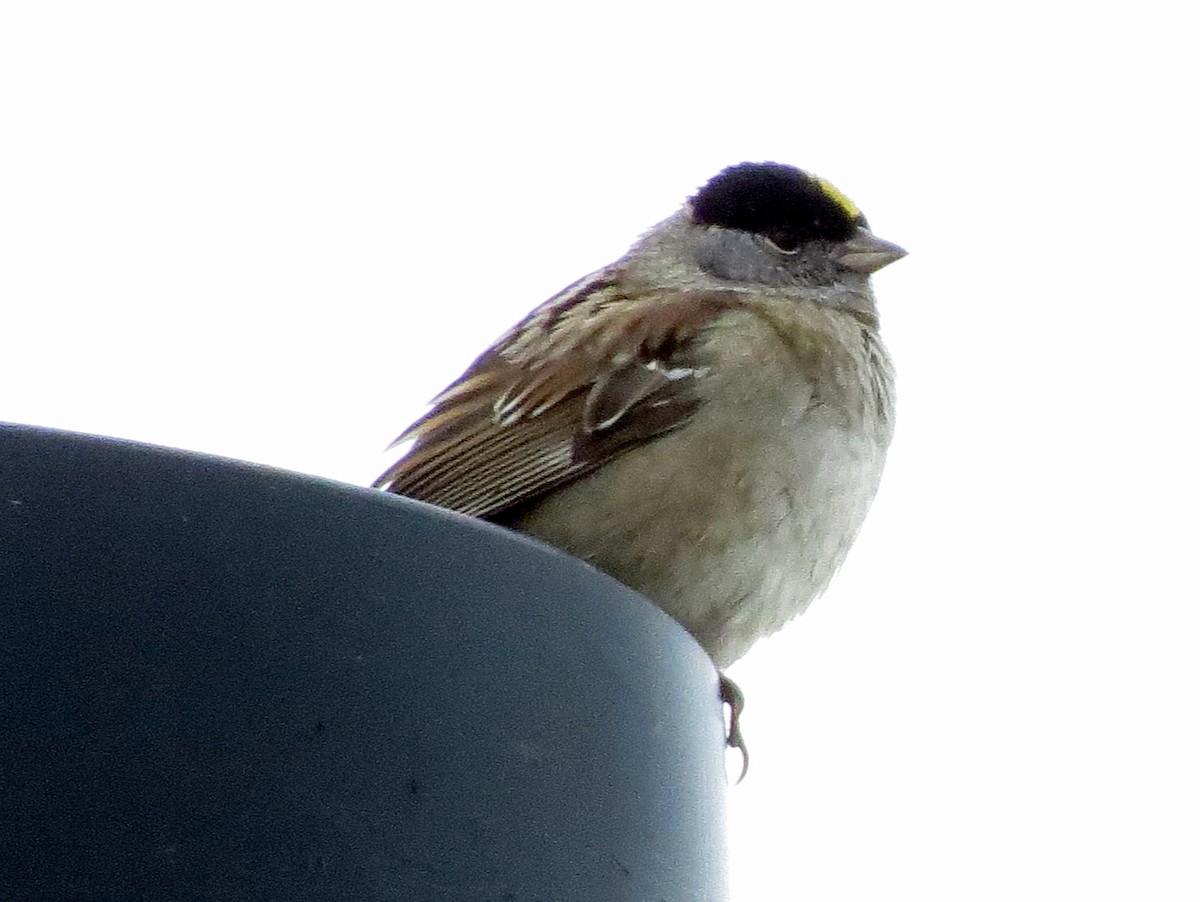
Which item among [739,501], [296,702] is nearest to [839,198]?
[739,501]

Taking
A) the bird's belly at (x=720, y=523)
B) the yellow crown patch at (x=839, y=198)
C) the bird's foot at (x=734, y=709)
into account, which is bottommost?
the bird's foot at (x=734, y=709)

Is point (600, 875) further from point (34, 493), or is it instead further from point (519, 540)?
point (34, 493)

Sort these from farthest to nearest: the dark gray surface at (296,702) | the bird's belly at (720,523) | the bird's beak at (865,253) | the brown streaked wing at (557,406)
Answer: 1. the bird's beak at (865,253)
2. the brown streaked wing at (557,406)
3. the bird's belly at (720,523)
4. the dark gray surface at (296,702)

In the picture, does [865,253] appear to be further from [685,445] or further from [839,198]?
[685,445]

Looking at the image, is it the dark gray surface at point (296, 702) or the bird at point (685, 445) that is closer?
the dark gray surface at point (296, 702)

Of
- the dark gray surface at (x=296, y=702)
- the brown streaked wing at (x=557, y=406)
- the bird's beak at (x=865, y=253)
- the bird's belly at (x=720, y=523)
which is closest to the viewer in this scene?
the dark gray surface at (x=296, y=702)

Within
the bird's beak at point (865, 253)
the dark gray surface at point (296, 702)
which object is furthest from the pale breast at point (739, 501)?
the dark gray surface at point (296, 702)

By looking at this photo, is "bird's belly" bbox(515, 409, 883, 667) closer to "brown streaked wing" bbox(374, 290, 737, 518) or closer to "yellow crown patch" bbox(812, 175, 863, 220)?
"brown streaked wing" bbox(374, 290, 737, 518)

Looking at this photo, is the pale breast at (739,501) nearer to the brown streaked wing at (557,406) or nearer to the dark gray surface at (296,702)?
the brown streaked wing at (557,406)
